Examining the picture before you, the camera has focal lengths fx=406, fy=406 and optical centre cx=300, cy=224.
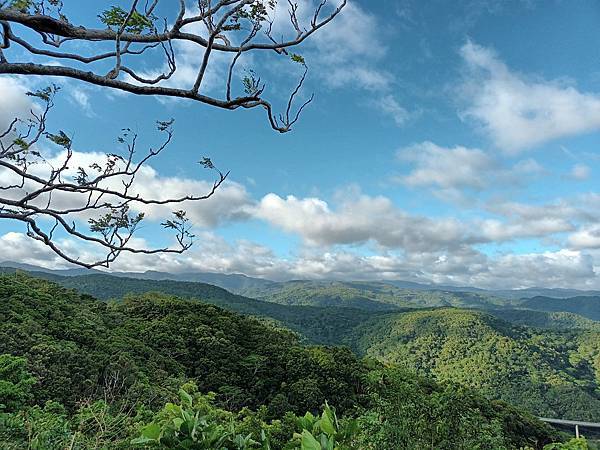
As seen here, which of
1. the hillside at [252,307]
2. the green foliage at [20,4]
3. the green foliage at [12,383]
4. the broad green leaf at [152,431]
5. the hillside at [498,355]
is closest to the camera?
the broad green leaf at [152,431]

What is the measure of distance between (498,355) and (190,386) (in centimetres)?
9109

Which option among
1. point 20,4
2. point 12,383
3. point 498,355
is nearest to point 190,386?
point 12,383

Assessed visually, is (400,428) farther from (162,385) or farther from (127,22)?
(162,385)

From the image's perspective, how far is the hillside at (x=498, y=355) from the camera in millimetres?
72750

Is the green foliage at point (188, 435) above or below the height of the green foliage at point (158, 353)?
above

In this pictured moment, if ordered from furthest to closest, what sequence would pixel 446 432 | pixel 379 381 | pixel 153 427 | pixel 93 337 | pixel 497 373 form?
1. pixel 497 373
2. pixel 93 337
3. pixel 379 381
4. pixel 446 432
5. pixel 153 427

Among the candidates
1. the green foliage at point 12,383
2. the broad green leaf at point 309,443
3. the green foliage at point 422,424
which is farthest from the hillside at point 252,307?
the broad green leaf at point 309,443

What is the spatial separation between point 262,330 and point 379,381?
30950 mm

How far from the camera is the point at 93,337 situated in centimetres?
2309

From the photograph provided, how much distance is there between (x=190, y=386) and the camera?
16797 mm

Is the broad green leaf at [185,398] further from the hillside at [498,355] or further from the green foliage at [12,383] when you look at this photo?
the hillside at [498,355]

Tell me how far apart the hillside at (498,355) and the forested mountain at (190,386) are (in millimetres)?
47846

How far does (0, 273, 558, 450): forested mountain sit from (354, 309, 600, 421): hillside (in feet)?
157

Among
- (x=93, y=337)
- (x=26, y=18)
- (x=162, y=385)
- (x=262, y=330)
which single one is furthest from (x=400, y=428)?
(x=262, y=330)
